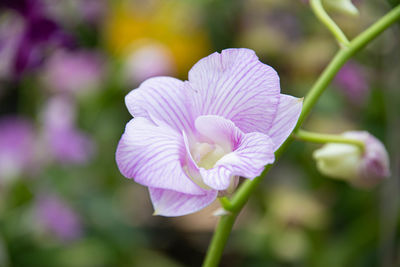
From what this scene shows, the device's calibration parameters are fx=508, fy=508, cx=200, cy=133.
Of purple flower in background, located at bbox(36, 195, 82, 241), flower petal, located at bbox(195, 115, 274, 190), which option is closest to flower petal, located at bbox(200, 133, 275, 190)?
flower petal, located at bbox(195, 115, 274, 190)

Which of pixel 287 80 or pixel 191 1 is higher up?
pixel 191 1

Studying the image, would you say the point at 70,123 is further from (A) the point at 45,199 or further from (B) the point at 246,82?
(B) the point at 246,82

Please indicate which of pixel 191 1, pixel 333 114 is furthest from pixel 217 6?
pixel 333 114

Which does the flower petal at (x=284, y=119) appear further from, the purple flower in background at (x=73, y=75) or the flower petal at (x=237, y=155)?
the purple flower in background at (x=73, y=75)

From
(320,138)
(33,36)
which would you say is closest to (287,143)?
(320,138)

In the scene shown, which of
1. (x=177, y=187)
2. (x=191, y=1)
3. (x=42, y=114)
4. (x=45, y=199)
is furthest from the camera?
(x=191, y=1)

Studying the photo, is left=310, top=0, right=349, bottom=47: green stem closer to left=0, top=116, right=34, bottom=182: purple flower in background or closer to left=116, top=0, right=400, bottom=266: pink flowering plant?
left=116, top=0, right=400, bottom=266: pink flowering plant

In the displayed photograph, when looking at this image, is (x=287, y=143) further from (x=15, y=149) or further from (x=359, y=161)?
(x=15, y=149)

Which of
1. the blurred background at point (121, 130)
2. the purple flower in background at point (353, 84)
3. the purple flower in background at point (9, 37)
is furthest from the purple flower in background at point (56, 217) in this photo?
the purple flower in background at point (353, 84)
